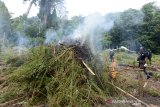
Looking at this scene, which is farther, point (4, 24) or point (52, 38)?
point (4, 24)

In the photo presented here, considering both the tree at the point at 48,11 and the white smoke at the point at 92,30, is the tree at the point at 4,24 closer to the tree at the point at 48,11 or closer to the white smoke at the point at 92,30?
the tree at the point at 48,11

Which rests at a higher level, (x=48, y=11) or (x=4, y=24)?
(x=48, y=11)

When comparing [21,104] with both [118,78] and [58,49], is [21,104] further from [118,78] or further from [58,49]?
[118,78]

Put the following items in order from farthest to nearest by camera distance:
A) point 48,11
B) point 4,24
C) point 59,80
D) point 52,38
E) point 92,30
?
point 48,11 < point 4,24 < point 52,38 < point 92,30 < point 59,80

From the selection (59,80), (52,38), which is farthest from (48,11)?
(59,80)

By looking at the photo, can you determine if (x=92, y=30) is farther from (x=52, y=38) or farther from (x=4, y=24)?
(x=4, y=24)

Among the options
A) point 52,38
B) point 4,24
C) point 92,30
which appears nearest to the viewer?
point 92,30

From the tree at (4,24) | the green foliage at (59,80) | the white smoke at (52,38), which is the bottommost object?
the green foliage at (59,80)

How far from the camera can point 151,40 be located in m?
28.5

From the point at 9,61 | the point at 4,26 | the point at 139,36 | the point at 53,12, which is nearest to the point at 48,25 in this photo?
the point at 53,12

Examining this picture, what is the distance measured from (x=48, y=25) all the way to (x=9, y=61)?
14.5 metres

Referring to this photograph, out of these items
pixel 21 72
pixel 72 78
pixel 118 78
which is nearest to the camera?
pixel 72 78

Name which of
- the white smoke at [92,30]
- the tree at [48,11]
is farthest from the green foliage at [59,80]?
the tree at [48,11]

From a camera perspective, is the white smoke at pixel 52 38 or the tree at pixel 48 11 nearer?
the white smoke at pixel 52 38
